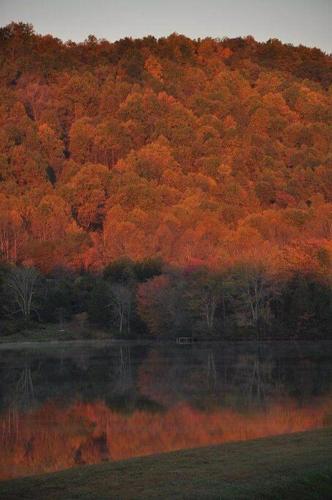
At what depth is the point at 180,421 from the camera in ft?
67.6

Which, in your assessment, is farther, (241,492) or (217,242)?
(217,242)

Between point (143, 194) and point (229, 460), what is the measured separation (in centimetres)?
8004

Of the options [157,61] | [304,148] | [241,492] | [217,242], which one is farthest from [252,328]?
[157,61]

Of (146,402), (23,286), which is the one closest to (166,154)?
(23,286)

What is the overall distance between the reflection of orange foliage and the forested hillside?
32794mm

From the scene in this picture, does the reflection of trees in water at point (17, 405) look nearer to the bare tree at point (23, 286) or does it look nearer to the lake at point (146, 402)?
the lake at point (146, 402)

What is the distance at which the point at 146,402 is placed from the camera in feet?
81.5

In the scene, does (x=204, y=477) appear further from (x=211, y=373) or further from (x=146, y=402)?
(x=211, y=373)

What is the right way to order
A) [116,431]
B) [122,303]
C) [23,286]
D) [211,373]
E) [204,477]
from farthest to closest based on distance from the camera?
[23,286] < [122,303] < [211,373] < [116,431] < [204,477]

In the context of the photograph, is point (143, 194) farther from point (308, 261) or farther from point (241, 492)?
point (241, 492)

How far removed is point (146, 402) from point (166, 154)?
85298 millimetres

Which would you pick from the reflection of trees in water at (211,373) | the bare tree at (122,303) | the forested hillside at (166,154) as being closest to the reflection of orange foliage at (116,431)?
the reflection of trees in water at (211,373)

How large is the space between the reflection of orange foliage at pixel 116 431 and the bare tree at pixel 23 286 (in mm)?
39763

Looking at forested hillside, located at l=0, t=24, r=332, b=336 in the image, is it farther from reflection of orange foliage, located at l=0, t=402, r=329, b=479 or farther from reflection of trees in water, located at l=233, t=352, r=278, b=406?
reflection of orange foliage, located at l=0, t=402, r=329, b=479
